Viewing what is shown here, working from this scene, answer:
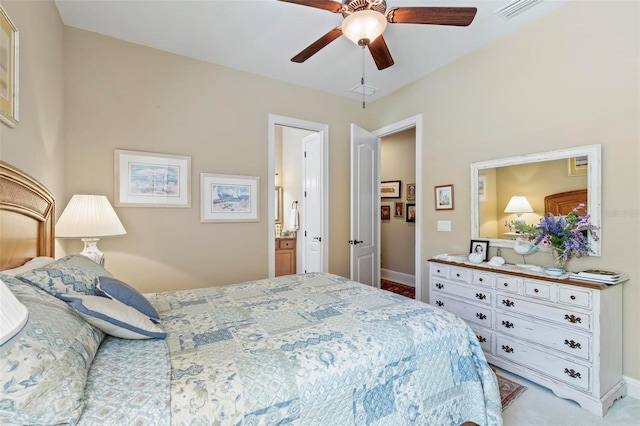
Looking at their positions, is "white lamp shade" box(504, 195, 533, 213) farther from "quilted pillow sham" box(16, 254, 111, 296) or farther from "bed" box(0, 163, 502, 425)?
"quilted pillow sham" box(16, 254, 111, 296)

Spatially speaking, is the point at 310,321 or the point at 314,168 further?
the point at 314,168

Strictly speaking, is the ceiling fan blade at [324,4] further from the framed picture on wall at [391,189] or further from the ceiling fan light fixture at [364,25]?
the framed picture on wall at [391,189]

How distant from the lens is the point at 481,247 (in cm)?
286

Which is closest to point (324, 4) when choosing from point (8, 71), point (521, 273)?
point (8, 71)

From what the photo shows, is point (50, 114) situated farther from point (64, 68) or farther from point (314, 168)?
point (314, 168)

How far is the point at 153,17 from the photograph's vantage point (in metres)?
2.50

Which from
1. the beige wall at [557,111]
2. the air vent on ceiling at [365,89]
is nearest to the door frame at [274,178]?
the air vent on ceiling at [365,89]

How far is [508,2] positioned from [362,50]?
122 cm

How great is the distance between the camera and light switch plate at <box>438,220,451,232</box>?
10.6ft

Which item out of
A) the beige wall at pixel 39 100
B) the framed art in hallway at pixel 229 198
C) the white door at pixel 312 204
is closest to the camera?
the beige wall at pixel 39 100

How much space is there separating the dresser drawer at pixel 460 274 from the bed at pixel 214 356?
114cm

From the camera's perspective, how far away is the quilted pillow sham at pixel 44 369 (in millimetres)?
708

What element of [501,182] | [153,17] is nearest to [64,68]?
[153,17]

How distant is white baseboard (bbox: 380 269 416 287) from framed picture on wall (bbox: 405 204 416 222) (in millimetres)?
986
